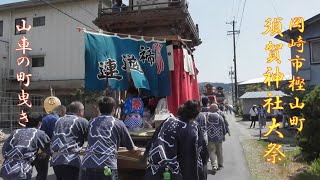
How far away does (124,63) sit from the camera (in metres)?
7.51

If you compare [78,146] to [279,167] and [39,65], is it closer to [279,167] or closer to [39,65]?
[279,167]

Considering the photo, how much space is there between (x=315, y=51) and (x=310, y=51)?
0.94 feet

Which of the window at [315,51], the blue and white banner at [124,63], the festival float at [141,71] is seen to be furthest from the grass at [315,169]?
the window at [315,51]

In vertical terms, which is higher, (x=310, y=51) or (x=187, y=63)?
(x=310, y=51)

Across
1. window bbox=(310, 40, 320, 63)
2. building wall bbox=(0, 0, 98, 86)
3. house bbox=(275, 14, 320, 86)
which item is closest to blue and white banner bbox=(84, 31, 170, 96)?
house bbox=(275, 14, 320, 86)

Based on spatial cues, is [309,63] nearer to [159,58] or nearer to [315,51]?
[315,51]

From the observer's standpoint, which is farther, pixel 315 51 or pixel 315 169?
pixel 315 51

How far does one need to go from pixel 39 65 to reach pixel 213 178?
70.1 feet

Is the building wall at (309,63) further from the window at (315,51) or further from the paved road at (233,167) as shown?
the paved road at (233,167)

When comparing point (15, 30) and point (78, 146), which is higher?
point (15, 30)

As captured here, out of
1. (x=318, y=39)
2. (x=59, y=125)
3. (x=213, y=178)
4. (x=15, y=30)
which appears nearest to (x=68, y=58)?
(x=15, y=30)

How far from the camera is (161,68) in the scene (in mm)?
7738

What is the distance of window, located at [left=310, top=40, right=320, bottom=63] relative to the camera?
66.2 ft

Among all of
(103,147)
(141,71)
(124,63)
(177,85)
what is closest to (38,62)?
(124,63)
